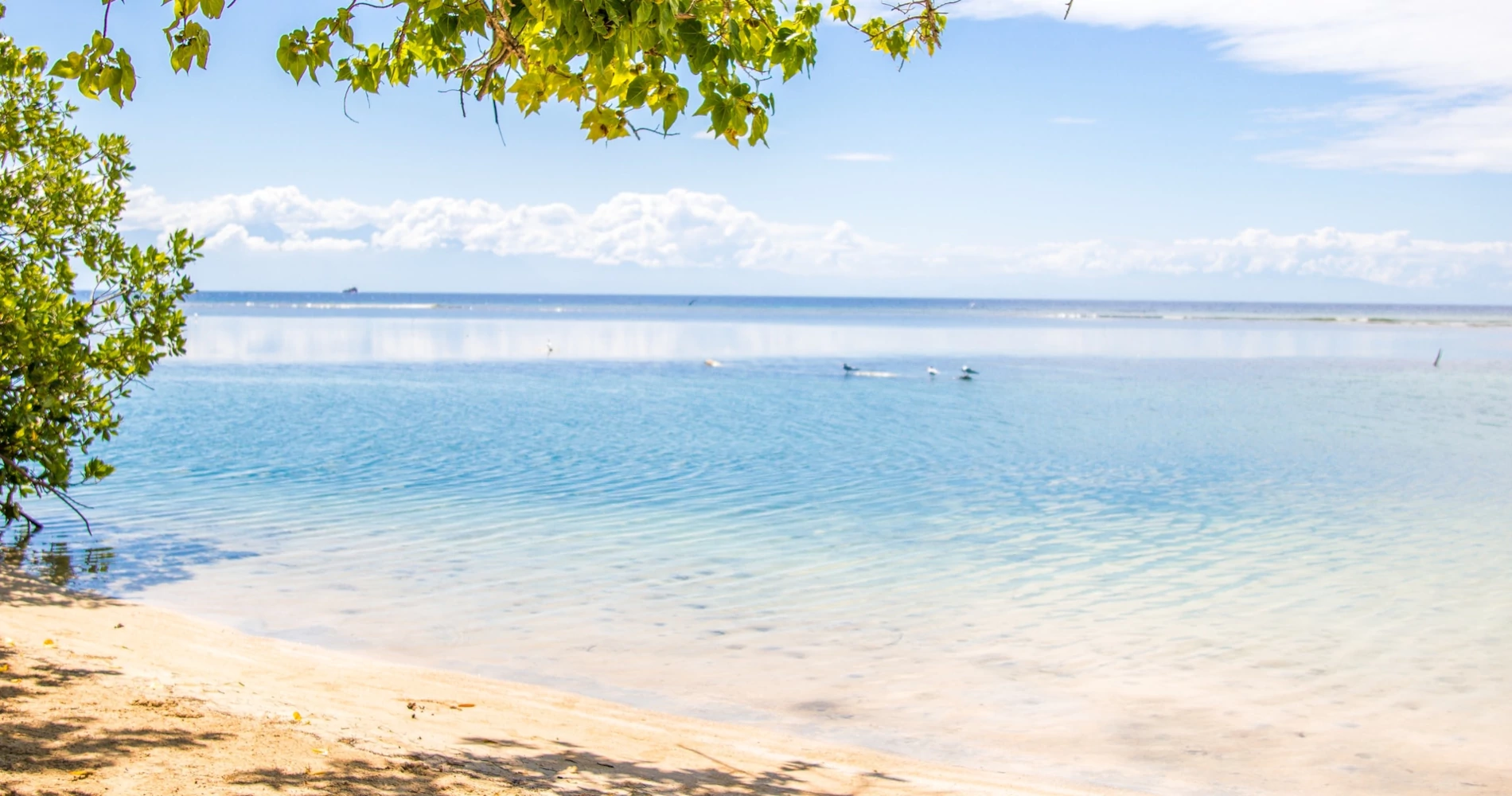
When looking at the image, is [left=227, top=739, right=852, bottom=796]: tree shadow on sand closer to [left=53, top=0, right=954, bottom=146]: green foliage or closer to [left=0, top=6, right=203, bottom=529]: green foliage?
[left=53, top=0, right=954, bottom=146]: green foliage

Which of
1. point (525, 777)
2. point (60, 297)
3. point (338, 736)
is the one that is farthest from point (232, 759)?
point (60, 297)

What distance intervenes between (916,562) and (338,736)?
24.8ft

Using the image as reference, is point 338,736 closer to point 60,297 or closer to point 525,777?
point 525,777

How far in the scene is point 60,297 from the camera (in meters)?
10.3

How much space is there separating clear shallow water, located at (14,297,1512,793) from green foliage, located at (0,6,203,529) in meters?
1.64

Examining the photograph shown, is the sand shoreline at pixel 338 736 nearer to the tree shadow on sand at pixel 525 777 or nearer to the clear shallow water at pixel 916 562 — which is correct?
the tree shadow on sand at pixel 525 777

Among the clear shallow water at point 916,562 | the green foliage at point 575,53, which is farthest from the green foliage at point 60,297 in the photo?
the green foliage at point 575,53

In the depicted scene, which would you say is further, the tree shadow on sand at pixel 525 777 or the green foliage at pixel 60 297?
the green foliage at pixel 60 297

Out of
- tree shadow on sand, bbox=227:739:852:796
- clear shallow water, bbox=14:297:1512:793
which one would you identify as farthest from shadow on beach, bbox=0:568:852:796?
clear shallow water, bbox=14:297:1512:793

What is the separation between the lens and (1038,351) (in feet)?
193

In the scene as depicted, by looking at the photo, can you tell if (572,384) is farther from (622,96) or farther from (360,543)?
(622,96)

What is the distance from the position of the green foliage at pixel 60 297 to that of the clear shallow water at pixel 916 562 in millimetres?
1635

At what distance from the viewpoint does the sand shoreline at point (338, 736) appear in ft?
17.5

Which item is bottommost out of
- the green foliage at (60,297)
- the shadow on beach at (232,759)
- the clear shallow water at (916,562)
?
A: the clear shallow water at (916,562)
